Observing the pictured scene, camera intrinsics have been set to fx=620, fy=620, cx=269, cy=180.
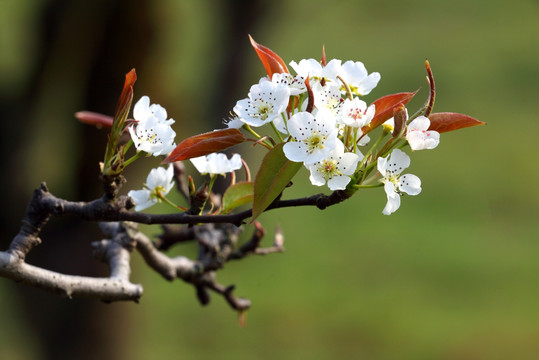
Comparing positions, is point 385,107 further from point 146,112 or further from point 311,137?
point 146,112

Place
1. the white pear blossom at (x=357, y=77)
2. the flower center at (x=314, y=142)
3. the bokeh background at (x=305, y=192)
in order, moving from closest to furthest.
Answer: the flower center at (x=314, y=142), the white pear blossom at (x=357, y=77), the bokeh background at (x=305, y=192)

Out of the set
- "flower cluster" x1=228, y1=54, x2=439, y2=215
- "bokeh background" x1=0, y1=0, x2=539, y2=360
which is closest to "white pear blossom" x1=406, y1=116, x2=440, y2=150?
"flower cluster" x1=228, y1=54, x2=439, y2=215

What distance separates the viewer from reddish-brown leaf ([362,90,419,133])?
0.62 meters

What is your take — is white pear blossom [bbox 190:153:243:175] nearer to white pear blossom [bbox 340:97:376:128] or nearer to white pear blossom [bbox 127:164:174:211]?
white pear blossom [bbox 127:164:174:211]

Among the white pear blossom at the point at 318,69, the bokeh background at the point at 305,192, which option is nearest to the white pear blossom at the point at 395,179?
the white pear blossom at the point at 318,69

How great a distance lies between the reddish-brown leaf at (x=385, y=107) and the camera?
62cm

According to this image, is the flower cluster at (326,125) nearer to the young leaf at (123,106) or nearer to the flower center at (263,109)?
the flower center at (263,109)

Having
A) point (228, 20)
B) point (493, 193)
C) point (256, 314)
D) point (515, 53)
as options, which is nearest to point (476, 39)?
point (515, 53)

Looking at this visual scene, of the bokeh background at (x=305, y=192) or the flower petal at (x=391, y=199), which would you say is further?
the bokeh background at (x=305, y=192)

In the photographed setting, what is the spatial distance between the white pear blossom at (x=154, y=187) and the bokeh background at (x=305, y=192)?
3.76ft

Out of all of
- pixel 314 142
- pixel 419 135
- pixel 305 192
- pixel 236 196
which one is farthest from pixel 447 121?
pixel 305 192

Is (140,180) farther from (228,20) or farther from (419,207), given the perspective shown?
(419,207)

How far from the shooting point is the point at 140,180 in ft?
6.64

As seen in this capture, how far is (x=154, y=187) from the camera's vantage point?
75cm
